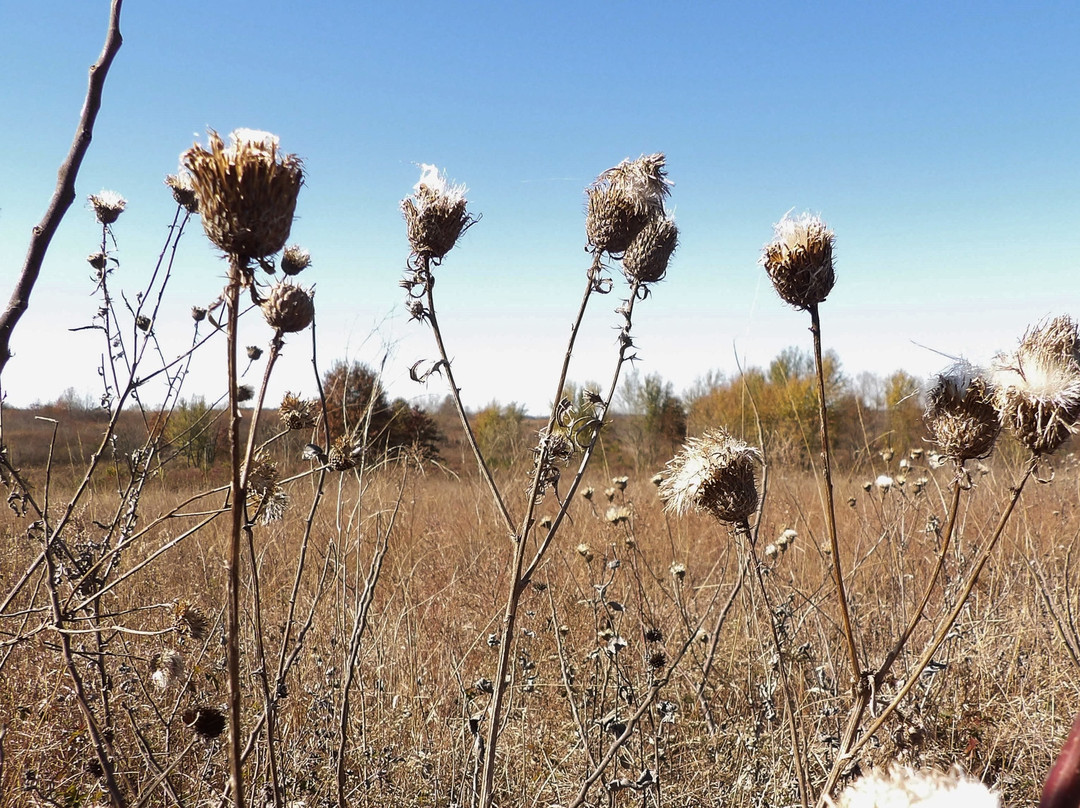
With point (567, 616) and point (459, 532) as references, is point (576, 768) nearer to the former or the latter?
point (567, 616)

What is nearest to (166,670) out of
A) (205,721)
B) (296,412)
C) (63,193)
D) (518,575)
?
(205,721)

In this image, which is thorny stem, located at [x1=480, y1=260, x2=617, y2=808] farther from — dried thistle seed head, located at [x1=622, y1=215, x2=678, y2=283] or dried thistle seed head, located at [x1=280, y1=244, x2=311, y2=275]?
dried thistle seed head, located at [x1=280, y1=244, x2=311, y2=275]

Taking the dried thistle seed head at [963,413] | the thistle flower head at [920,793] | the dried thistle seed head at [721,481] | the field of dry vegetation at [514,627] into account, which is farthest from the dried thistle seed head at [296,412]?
the thistle flower head at [920,793]

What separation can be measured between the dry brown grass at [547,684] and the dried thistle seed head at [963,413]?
0.57 m

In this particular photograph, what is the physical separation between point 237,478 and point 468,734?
2.28 metres

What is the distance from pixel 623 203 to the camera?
187 centimetres

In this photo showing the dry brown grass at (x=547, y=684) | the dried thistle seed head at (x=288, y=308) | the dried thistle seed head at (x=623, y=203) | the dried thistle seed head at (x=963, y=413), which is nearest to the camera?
the dried thistle seed head at (x=288, y=308)

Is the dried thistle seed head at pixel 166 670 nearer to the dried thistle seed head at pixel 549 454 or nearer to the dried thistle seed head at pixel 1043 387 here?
the dried thistle seed head at pixel 549 454

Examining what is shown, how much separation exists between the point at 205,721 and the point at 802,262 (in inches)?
65.4

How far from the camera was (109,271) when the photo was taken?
2744 mm

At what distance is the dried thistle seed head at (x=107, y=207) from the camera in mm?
2936

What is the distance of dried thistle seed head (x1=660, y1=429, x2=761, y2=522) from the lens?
153 cm

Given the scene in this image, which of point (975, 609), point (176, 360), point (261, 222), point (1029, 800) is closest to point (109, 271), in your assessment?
point (176, 360)

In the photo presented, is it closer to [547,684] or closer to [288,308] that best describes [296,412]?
[288,308]
